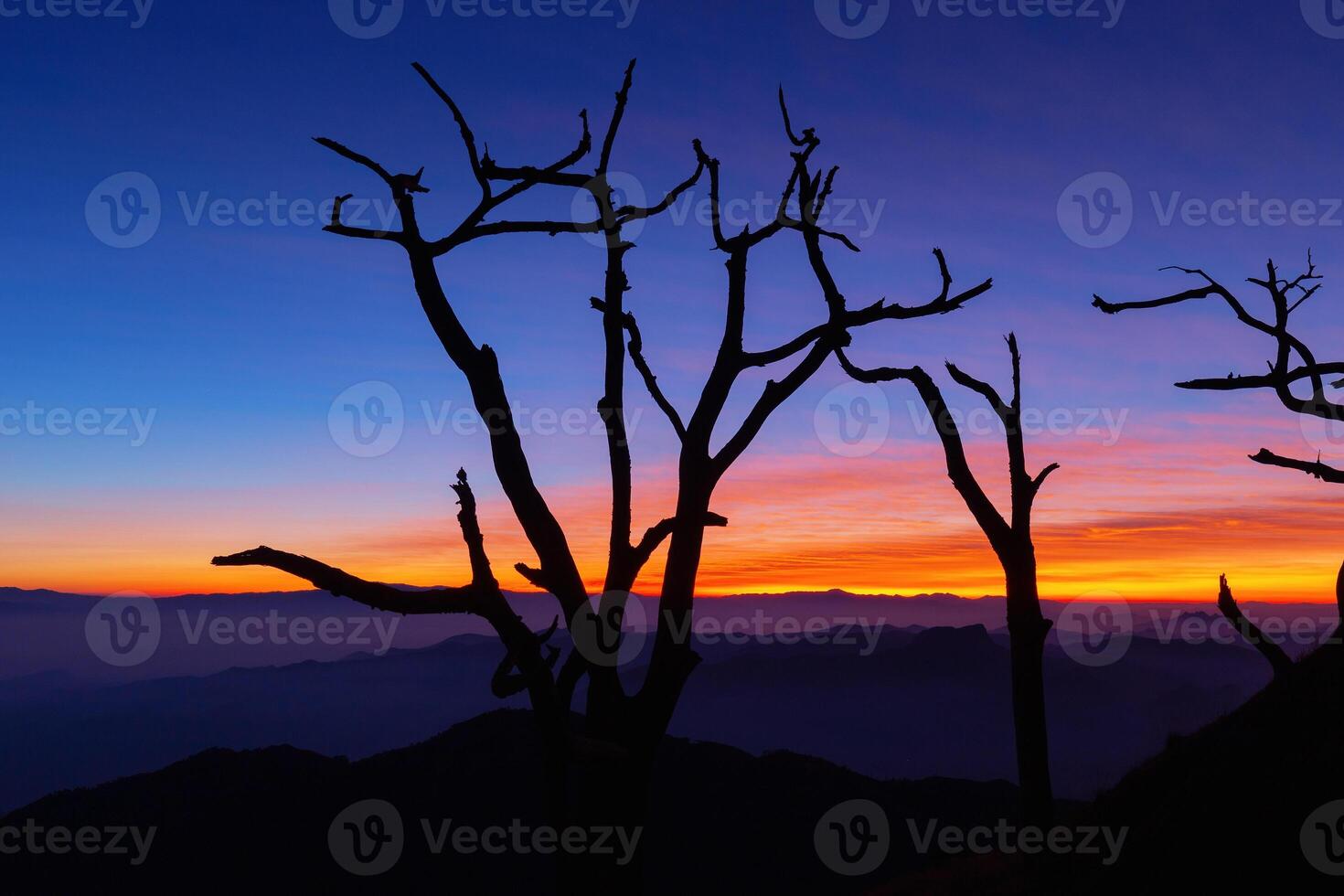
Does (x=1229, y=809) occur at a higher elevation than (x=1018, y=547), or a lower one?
lower

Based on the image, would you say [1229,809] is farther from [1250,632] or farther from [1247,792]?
[1250,632]

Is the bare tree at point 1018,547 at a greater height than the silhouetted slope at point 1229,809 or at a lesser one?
greater

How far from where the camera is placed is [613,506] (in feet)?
25.2

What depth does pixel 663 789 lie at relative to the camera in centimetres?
7781

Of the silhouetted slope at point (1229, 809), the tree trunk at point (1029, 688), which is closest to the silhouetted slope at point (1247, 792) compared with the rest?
the silhouetted slope at point (1229, 809)

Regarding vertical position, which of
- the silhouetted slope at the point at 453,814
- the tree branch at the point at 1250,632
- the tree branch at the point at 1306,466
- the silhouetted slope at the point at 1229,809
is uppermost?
the tree branch at the point at 1306,466

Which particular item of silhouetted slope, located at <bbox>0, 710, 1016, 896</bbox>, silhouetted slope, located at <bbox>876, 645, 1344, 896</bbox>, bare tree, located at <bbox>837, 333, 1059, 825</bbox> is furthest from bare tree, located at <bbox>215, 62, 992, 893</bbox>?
silhouetted slope, located at <bbox>0, 710, 1016, 896</bbox>

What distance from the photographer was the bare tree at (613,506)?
6348 mm

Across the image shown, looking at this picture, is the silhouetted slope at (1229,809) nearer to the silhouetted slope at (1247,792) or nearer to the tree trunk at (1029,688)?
the silhouetted slope at (1247,792)

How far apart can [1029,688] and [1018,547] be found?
1.52m

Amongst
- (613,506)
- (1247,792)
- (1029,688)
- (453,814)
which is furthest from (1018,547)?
(453,814)

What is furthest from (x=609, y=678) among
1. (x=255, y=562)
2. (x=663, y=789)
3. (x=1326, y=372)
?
(x=663, y=789)

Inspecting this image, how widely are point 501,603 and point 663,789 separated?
3027 inches

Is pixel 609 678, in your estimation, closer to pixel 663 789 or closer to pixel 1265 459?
pixel 1265 459
